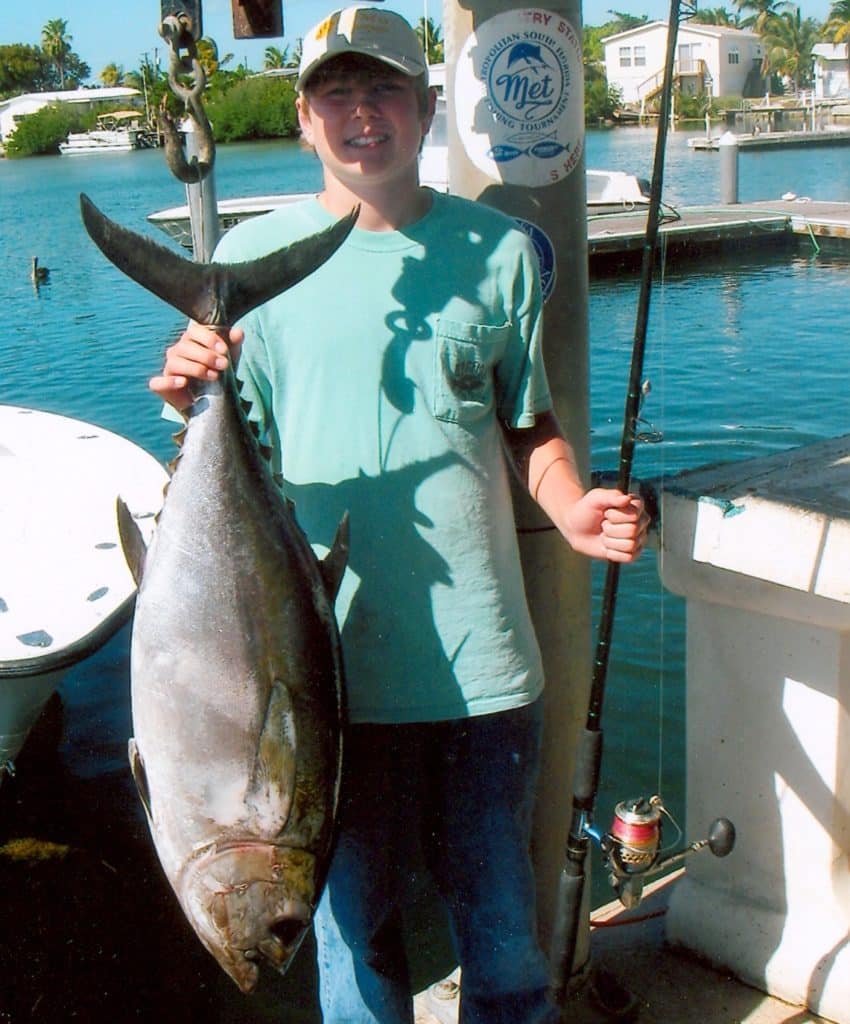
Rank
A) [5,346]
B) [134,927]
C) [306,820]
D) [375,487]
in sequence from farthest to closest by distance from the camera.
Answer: [5,346], [134,927], [375,487], [306,820]

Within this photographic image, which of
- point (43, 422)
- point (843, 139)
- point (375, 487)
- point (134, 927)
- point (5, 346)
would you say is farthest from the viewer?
point (843, 139)

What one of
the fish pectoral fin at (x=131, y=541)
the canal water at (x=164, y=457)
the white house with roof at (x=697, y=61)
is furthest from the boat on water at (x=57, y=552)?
the white house with roof at (x=697, y=61)

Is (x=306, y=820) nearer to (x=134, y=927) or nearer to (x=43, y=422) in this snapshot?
(x=134, y=927)

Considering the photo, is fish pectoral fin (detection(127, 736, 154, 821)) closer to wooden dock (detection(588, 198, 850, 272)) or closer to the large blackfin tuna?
the large blackfin tuna

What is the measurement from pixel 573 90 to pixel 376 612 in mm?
1139

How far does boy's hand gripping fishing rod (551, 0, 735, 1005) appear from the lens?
6.80 feet

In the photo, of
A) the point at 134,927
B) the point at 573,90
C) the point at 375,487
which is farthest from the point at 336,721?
the point at 134,927

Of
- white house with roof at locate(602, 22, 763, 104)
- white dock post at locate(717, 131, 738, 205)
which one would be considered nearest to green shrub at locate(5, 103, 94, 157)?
white house with roof at locate(602, 22, 763, 104)

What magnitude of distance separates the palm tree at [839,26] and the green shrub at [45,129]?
51871 millimetres

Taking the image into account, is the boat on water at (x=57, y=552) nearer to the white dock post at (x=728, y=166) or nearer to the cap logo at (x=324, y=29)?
the cap logo at (x=324, y=29)

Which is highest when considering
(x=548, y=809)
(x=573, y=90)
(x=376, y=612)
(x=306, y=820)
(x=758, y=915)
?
(x=573, y=90)

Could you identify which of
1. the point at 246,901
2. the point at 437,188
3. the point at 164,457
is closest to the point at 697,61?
the point at 437,188

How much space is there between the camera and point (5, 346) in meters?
18.0

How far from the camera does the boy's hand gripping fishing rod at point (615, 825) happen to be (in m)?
2.07
